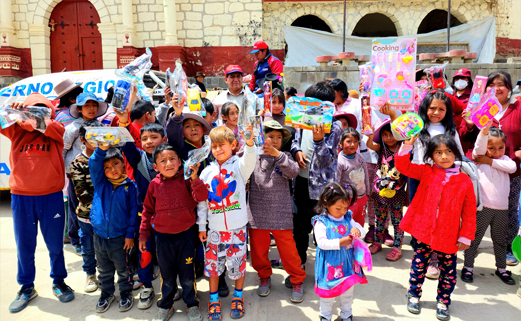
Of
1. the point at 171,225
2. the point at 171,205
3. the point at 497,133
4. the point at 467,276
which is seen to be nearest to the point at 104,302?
the point at 171,225

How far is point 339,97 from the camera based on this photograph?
4.05m

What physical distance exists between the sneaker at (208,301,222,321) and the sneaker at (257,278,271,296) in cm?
44

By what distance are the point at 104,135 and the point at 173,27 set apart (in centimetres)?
863

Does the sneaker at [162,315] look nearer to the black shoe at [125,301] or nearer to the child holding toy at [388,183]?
the black shoe at [125,301]

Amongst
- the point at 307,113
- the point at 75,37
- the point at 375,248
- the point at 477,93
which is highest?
the point at 75,37

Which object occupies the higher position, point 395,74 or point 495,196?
point 395,74

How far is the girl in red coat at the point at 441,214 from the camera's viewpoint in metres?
2.58

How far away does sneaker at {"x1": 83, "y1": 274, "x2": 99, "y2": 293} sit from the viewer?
3.10 metres

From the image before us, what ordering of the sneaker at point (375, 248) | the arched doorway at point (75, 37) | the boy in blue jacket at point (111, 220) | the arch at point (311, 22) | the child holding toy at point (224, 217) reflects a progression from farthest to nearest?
the arch at point (311, 22) → the arched doorway at point (75, 37) → the sneaker at point (375, 248) → the boy in blue jacket at point (111, 220) → the child holding toy at point (224, 217)

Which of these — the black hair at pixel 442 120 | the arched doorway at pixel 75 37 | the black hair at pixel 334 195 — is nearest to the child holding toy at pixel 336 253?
the black hair at pixel 334 195

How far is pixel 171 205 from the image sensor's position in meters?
2.62

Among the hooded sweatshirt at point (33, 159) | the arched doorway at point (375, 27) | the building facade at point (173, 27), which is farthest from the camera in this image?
the arched doorway at point (375, 27)

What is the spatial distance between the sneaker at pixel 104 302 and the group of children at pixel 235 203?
14mm

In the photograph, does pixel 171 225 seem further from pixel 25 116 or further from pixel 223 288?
pixel 25 116
